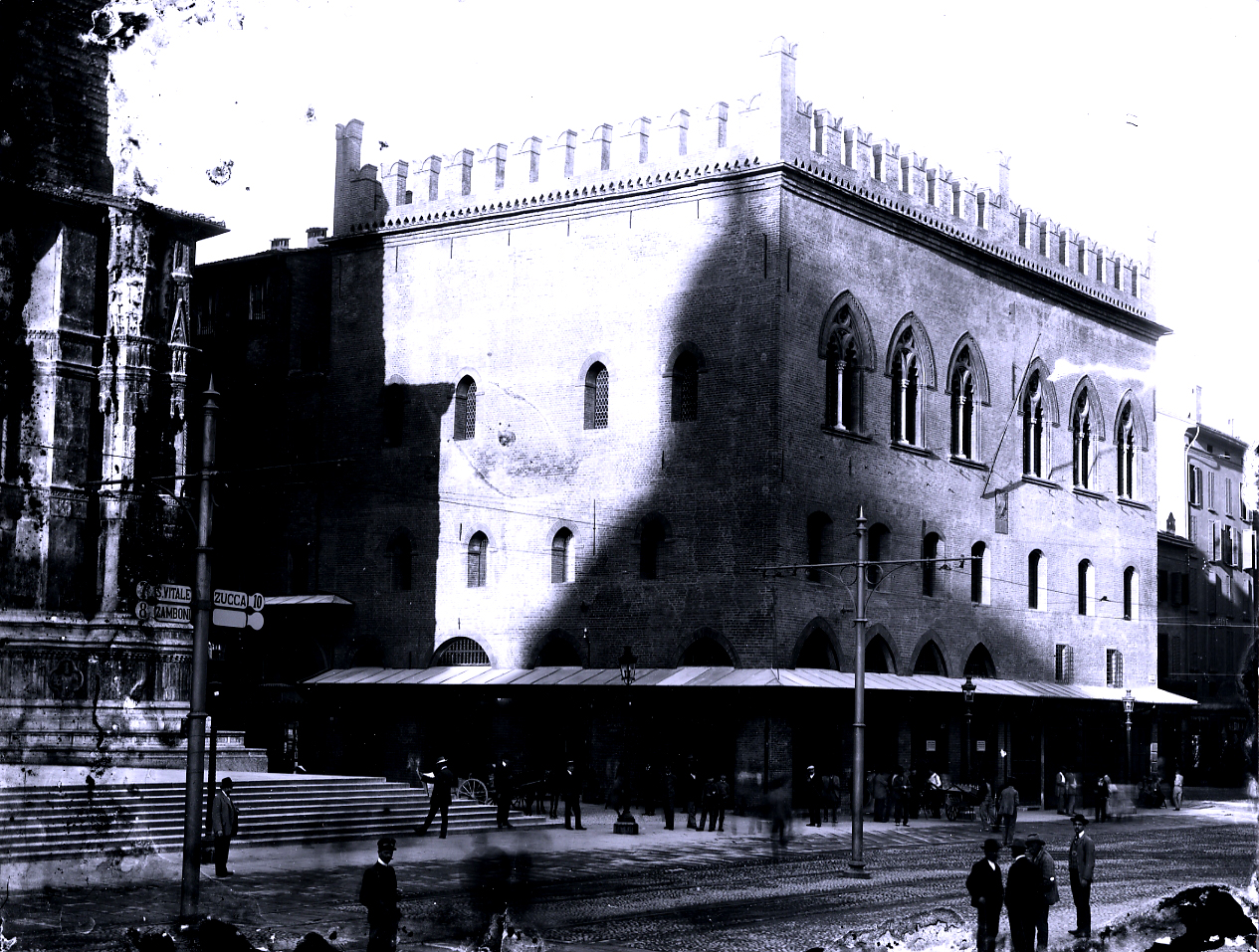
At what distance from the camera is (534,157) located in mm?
A: 43250

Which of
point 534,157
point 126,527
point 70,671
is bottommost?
point 70,671

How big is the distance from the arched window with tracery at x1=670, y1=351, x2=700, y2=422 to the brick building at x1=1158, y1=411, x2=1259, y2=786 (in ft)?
70.1

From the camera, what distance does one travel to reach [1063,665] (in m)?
50.2

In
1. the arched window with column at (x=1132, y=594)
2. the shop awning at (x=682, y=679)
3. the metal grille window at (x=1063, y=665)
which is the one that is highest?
the arched window with column at (x=1132, y=594)

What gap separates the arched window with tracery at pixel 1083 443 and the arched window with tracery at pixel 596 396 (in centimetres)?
1604

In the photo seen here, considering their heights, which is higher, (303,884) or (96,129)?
(96,129)

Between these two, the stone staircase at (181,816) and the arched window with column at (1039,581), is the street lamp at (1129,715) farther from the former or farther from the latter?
the stone staircase at (181,816)

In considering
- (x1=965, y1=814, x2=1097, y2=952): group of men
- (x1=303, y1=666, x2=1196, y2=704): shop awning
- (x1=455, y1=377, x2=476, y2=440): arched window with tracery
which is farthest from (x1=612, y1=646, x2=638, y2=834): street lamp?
(x1=965, y1=814, x2=1097, y2=952): group of men

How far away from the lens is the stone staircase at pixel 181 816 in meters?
22.0

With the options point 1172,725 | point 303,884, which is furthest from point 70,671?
point 1172,725

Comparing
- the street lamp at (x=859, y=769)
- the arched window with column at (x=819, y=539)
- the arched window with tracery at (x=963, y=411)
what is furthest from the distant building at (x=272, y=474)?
the street lamp at (x=859, y=769)

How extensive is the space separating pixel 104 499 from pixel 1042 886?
21823mm

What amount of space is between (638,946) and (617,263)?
2544 cm

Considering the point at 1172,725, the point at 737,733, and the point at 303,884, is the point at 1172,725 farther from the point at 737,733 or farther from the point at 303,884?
the point at 303,884
